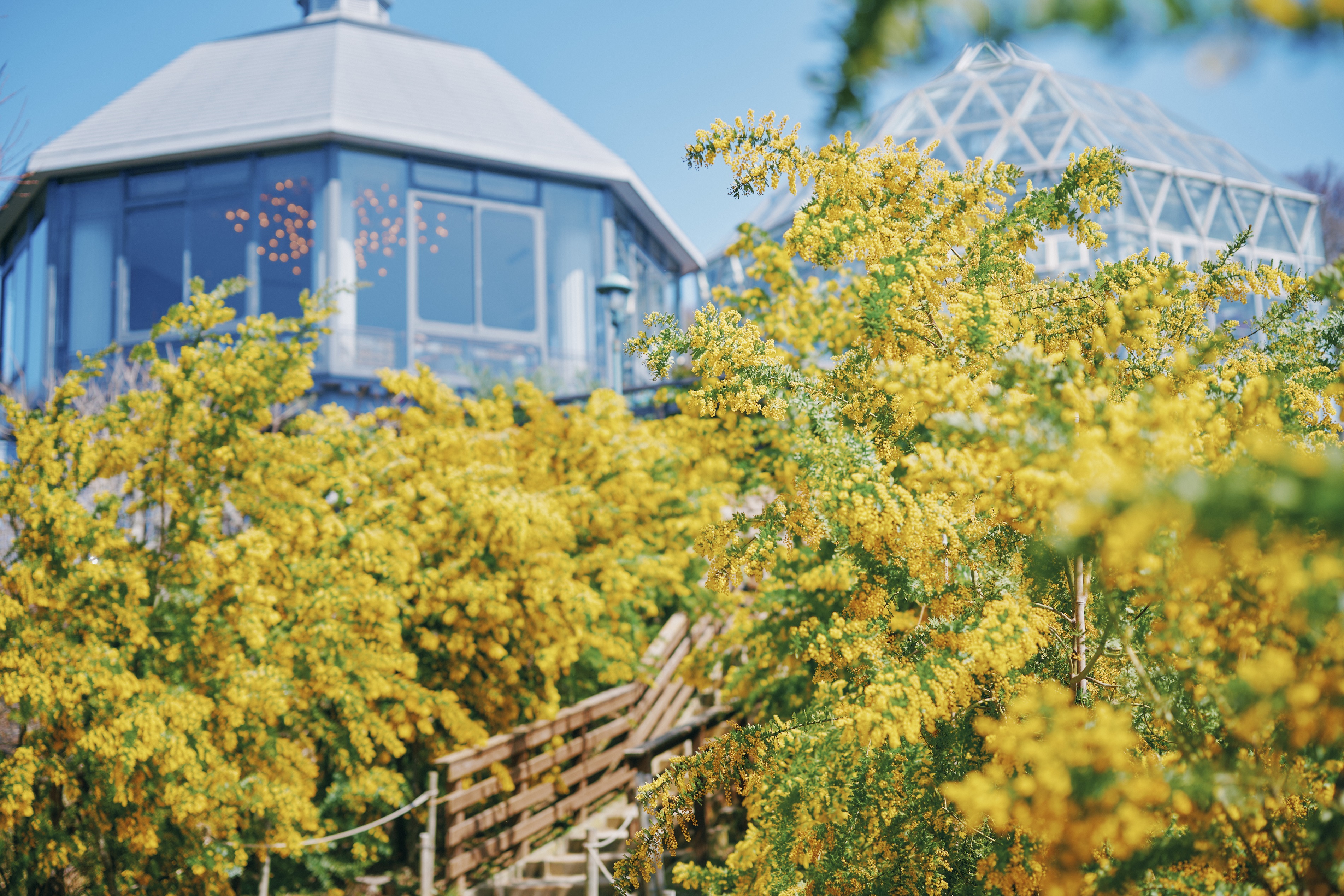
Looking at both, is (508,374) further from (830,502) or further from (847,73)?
(847,73)

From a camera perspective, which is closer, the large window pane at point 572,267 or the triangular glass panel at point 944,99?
the large window pane at point 572,267

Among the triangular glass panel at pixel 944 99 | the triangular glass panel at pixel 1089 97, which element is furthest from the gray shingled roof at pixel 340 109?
the triangular glass panel at pixel 1089 97

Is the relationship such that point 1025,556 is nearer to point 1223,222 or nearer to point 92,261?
point 92,261

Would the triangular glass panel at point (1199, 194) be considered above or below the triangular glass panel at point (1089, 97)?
below

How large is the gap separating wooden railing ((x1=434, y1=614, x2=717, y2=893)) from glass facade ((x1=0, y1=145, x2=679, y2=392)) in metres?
7.24

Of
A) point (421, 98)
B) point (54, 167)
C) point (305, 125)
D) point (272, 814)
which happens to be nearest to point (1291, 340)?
point (272, 814)

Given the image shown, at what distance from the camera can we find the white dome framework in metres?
17.6

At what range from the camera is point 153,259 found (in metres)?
15.0

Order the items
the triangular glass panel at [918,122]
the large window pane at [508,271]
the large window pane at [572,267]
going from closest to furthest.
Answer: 1. the large window pane at [508,271]
2. the large window pane at [572,267]
3. the triangular glass panel at [918,122]

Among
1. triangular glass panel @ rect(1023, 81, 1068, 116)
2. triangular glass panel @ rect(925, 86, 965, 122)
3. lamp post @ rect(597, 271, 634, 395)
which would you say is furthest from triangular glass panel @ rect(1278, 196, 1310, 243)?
lamp post @ rect(597, 271, 634, 395)

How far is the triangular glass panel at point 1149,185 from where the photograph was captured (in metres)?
18.0

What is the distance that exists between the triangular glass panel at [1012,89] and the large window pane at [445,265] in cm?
1208

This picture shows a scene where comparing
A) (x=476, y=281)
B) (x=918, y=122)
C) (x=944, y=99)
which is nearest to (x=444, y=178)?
(x=476, y=281)

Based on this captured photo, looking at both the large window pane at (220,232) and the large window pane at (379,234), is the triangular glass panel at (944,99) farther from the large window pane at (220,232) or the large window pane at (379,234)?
the large window pane at (220,232)
